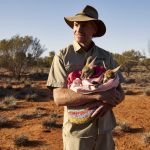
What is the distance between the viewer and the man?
327 cm

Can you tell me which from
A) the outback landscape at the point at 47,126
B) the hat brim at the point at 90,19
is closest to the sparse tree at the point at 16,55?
the outback landscape at the point at 47,126

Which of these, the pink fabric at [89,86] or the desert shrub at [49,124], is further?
the desert shrub at [49,124]

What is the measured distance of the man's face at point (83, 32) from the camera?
3561 millimetres

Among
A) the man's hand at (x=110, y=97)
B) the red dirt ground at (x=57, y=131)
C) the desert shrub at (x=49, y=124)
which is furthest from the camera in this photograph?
the desert shrub at (x=49, y=124)

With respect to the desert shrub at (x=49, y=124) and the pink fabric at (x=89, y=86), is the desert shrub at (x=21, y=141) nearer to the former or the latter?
the desert shrub at (x=49, y=124)

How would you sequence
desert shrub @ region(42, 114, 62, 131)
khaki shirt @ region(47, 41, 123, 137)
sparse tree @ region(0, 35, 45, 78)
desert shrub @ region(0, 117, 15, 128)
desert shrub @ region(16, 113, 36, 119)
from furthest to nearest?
sparse tree @ region(0, 35, 45, 78) < desert shrub @ region(16, 113, 36, 119) < desert shrub @ region(0, 117, 15, 128) < desert shrub @ region(42, 114, 62, 131) < khaki shirt @ region(47, 41, 123, 137)

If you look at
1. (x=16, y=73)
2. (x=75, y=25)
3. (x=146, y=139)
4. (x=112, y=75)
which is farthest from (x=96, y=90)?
(x=16, y=73)

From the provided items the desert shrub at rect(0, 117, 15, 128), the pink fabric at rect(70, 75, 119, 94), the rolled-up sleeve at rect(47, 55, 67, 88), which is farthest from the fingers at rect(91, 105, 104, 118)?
the desert shrub at rect(0, 117, 15, 128)

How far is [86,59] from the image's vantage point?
3580mm

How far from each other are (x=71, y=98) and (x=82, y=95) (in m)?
0.10

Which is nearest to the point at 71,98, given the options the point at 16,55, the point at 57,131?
the point at 57,131

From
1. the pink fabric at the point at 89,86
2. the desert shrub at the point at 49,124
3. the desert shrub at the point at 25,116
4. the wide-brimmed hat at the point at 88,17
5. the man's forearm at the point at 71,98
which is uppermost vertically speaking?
the wide-brimmed hat at the point at 88,17

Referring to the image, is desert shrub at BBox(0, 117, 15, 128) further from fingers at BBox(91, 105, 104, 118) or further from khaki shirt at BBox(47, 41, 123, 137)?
fingers at BBox(91, 105, 104, 118)

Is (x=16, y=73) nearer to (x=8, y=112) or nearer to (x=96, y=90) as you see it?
(x=8, y=112)
